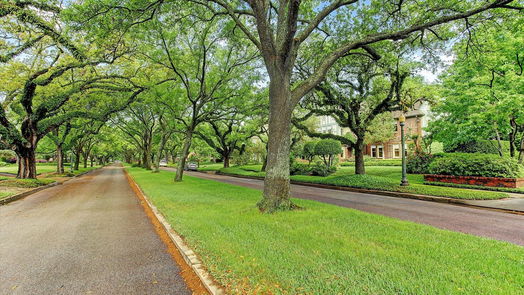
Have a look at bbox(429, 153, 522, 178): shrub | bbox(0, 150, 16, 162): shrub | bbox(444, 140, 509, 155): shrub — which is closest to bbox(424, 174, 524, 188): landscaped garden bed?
bbox(429, 153, 522, 178): shrub

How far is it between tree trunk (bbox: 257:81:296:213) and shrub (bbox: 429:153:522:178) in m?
13.2

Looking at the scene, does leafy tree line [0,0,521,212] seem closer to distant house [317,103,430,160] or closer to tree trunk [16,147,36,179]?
tree trunk [16,147,36,179]

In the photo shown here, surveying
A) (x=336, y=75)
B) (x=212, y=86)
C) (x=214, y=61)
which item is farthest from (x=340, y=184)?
(x=214, y=61)

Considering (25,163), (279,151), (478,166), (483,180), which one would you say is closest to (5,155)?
(25,163)

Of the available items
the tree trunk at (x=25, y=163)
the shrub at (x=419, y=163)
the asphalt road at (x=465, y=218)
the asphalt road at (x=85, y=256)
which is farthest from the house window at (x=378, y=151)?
the tree trunk at (x=25, y=163)

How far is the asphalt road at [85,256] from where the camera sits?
12.0 ft

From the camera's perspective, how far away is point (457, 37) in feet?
35.7

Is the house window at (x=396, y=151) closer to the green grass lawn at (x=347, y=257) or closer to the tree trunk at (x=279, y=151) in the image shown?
the green grass lawn at (x=347, y=257)

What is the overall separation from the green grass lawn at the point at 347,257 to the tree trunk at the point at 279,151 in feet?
3.50

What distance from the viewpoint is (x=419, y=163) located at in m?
21.7

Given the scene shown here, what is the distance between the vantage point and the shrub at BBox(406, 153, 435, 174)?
21172mm

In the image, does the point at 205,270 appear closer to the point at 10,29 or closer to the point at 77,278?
the point at 77,278

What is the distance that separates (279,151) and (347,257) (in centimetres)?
400

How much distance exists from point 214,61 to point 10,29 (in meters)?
12.2
